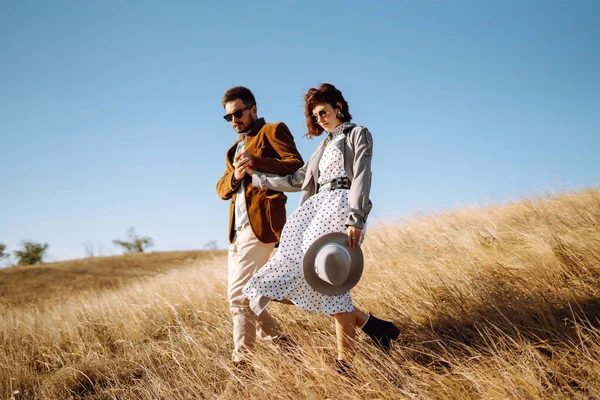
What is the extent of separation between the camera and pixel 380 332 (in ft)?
8.40

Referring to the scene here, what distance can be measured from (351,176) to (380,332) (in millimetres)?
1075

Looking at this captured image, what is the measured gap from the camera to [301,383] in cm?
232

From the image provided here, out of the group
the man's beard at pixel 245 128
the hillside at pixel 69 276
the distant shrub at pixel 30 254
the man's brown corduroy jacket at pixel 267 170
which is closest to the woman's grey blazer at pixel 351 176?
the man's brown corduroy jacket at pixel 267 170

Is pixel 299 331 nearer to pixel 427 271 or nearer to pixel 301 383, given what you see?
pixel 301 383

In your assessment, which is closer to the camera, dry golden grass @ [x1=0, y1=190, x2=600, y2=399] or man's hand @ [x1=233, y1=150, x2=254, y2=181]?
dry golden grass @ [x1=0, y1=190, x2=600, y2=399]

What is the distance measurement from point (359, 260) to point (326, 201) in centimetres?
43

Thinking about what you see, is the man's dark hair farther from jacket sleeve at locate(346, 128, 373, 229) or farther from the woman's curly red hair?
jacket sleeve at locate(346, 128, 373, 229)

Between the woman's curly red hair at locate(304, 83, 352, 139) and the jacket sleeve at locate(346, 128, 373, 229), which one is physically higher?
the woman's curly red hair at locate(304, 83, 352, 139)

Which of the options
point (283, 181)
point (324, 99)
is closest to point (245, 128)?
point (283, 181)

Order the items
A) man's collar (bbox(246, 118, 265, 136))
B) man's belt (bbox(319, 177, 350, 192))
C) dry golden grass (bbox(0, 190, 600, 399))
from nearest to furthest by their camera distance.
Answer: dry golden grass (bbox(0, 190, 600, 399)) → man's belt (bbox(319, 177, 350, 192)) → man's collar (bbox(246, 118, 265, 136))

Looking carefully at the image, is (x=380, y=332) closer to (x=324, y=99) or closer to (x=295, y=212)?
(x=295, y=212)

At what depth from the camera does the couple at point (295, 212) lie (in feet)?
7.59

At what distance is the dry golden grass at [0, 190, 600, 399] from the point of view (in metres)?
2.18

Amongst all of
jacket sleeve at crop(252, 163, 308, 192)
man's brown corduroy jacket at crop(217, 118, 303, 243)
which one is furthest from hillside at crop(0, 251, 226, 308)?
jacket sleeve at crop(252, 163, 308, 192)
